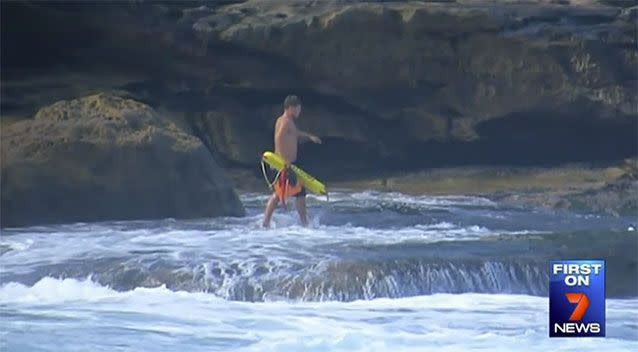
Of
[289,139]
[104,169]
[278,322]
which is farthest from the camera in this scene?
[104,169]

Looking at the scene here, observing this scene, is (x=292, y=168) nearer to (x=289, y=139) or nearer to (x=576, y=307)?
(x=289, y=139)

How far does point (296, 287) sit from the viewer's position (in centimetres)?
926

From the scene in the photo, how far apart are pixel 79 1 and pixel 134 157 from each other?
8.56ft

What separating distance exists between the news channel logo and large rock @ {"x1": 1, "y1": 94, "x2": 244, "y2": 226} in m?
4.70

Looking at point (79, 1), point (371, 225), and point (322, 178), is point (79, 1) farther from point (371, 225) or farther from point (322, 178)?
point (371, 225)

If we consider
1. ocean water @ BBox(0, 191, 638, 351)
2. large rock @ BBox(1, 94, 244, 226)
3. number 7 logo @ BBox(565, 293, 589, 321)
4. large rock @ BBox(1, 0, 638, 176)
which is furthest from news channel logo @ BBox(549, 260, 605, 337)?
large rock @ BBox(1, 0, 638, 176)

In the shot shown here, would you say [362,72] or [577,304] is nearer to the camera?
[577,304]

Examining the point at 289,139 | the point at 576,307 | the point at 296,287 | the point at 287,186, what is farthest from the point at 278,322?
the point at 289,139

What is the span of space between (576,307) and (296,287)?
210 cm

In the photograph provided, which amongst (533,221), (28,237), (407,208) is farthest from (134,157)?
(533,221)

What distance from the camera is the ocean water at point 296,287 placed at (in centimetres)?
816

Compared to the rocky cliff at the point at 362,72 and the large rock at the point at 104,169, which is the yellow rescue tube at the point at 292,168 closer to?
the large rock at the point at 104,169

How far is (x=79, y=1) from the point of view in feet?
45.9

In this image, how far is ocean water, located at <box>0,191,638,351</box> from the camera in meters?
8.16
